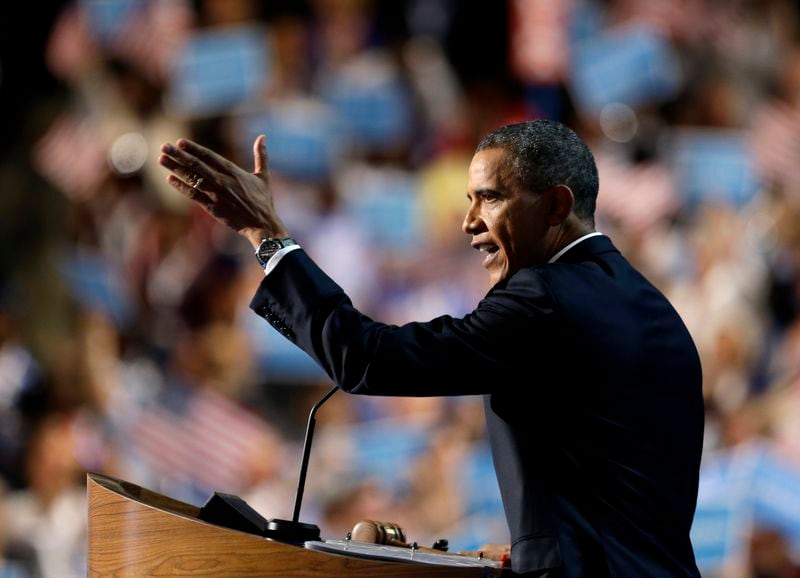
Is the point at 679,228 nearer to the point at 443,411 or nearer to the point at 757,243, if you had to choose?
the point at 757,243

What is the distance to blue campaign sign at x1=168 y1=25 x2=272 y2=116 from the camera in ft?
27.5

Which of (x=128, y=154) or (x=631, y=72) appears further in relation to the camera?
(x=128, y=154)

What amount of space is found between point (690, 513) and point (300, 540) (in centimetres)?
73

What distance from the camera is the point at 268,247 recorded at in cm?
239

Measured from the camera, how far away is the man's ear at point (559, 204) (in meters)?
2.49

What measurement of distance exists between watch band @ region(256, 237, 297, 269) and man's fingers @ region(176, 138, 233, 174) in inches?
6.1

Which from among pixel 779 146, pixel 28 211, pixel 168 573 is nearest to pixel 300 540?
pixel 168 573

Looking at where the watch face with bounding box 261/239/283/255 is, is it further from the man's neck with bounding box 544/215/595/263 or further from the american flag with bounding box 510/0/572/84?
the american flag with bounding box 510/0/572/84

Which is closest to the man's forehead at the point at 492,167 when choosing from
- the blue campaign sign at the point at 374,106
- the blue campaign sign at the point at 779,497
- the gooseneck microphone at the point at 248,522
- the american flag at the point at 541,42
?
the gooseneck microphone at the point at 248,522

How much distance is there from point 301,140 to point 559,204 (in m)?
5.81

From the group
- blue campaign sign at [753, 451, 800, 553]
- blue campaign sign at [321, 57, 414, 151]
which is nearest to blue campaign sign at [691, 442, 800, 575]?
blue campaign sign at [753, 451, 800, 553]

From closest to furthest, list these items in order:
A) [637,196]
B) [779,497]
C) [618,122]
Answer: [779,497] < [637,196] < [618,122]

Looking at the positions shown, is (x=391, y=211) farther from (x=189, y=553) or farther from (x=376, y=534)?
(x=189, y=553)

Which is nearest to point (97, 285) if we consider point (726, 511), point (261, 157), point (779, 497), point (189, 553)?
point (726, 511)
